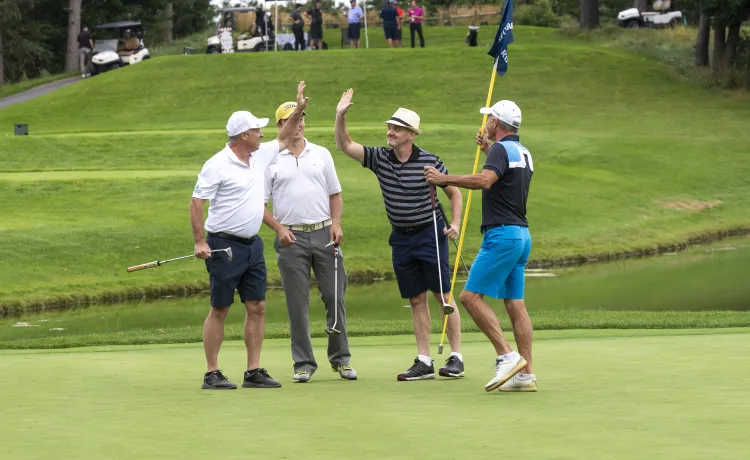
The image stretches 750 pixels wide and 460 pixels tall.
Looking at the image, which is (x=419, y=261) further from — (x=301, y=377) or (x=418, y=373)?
(x=301, y=377)

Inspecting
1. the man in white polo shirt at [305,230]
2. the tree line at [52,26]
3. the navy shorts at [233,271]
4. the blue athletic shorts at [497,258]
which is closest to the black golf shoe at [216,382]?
the navy shorts at [233,271]

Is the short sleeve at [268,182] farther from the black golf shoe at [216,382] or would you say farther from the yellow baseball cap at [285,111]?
the black golf shoe at [216,382]

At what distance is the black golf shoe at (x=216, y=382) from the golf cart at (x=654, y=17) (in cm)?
5244

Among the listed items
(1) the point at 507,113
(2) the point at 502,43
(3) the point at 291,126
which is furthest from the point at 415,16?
(1) the point at 507,113

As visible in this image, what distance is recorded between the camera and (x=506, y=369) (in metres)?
9.59

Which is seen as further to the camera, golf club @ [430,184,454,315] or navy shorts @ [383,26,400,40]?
navy shorts @ [383,26,400,40]

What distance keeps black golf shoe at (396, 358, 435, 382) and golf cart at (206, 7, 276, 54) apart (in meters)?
49.0

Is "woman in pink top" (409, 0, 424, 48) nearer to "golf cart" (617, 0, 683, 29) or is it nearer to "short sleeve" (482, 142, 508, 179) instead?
"golf cart" (617, 0, 683, 29)

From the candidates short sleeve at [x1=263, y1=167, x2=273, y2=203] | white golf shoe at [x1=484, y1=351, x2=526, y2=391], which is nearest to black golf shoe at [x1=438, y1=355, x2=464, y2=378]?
white golf shoe at [x1=484, y1=351, x2=526, y2=391]

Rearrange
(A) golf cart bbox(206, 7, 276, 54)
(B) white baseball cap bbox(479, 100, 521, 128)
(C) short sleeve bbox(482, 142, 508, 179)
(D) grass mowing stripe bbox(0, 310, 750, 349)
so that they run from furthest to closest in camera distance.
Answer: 1. (A) golf cart bbox(206, 7, 276, 54)
2. (D) grass mowing stripe bbox(0, 310, 750, 349)
3. (B) white baseball cap bbox(479, 100, 521, 128)
4. (C) short sleeve bbox(482, 142, 508, 179)

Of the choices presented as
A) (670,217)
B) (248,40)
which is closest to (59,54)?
(248,40)

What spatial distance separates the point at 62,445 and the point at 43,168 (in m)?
27.8

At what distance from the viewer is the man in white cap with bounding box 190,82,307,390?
10367 millimetres

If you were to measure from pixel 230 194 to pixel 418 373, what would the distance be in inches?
76.2
